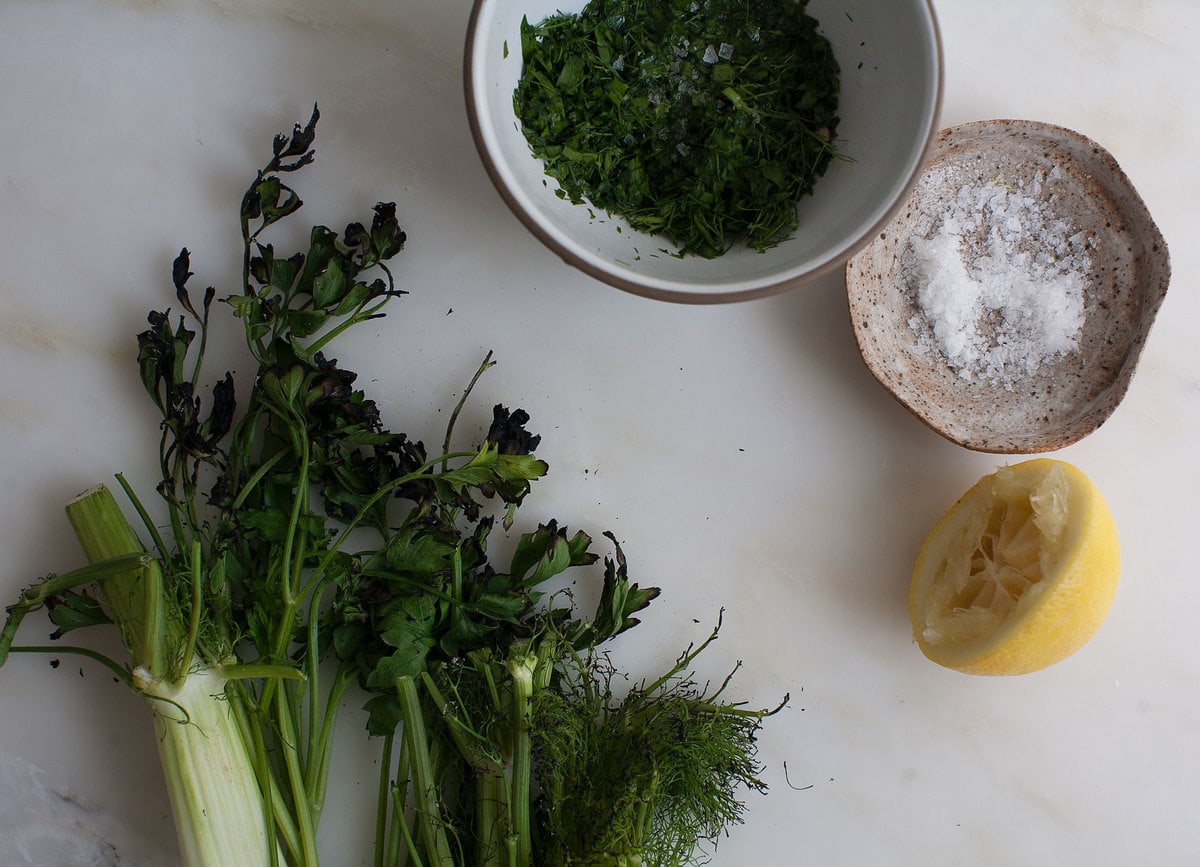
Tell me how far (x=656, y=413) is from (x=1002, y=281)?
1.49 ft

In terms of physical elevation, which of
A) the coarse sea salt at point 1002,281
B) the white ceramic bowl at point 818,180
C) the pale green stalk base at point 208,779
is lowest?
the pale green stalk base at point 208,779

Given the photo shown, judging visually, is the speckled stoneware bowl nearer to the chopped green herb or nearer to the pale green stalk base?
the chopped green herb

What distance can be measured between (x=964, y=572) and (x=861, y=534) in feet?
0.45

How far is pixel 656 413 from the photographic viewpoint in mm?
1158

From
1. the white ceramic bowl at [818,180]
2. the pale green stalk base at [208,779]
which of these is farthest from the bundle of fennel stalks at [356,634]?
the white ceramic bowl at [818,180]

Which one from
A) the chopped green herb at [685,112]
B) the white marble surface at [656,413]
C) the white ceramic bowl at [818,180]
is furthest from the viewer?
the white marble surface at [656,413]

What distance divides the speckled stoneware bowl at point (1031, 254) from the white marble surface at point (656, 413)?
8 cm

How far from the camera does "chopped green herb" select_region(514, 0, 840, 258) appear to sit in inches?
40.1

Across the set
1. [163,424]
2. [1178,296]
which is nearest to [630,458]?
[163,424]

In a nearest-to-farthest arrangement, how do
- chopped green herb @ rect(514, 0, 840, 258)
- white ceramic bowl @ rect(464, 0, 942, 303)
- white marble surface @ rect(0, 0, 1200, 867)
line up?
1. white ceramic bowl @ rect(464, 0, 942, 303)
2. chopped green herb @ rect(514, 0, 840, 258)
3. white marble surface @ rect(0, 0, 1200, 867)

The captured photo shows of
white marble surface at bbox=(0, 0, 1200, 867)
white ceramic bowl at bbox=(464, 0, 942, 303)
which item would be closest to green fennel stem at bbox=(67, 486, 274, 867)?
white marble surface at bbox=(0, 0, 1200, 867)

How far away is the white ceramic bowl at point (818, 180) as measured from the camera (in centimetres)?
92

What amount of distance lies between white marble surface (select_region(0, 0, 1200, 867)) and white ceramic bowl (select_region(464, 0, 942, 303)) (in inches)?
6.4

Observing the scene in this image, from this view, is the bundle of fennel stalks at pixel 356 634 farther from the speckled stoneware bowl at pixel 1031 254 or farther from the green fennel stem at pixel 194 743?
the speckled stoneware bowl at pixel 1031 254
